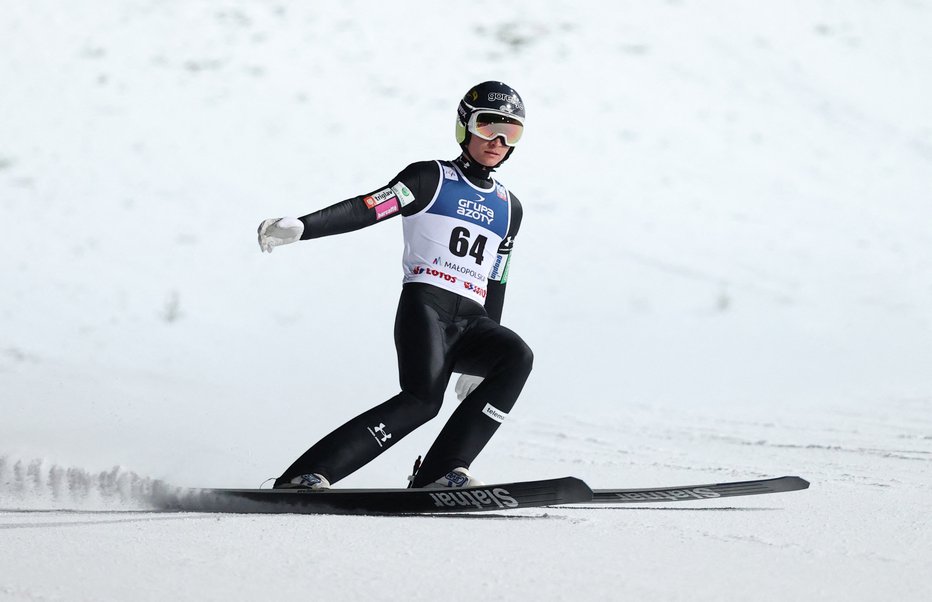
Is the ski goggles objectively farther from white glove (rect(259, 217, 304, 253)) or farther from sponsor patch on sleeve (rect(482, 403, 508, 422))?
sponsor patch on sleeve (rect(482, 403, 508, 422))

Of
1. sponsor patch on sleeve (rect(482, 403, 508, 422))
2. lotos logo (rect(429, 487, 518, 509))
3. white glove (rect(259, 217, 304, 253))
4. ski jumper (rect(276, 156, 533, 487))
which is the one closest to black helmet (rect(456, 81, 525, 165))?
ski jumper (rect(276, 156, 533, 487))

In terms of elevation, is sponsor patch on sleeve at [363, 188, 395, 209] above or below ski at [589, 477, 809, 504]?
above

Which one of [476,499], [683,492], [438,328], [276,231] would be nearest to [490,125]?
[438,328]

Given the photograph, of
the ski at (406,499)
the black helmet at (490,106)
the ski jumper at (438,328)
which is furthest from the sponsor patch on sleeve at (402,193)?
the ski at (406,499)

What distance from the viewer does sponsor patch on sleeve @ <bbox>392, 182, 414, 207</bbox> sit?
184 inches

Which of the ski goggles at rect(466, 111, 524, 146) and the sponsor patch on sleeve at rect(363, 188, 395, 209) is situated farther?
the ski goggles at rect(466, 111, 524, 146)

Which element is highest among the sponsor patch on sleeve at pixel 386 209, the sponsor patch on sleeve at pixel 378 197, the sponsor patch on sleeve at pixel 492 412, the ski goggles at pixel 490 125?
the ski goggles at pixel 490 125

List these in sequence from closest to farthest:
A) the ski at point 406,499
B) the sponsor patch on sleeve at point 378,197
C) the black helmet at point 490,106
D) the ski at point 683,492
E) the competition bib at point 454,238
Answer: the ski at point 406,499 < the ski at point 683,492 < the sponsor patch on sleeve at point 378,197 < the competition bib at point 454,238 < the black helmet at point 490,106

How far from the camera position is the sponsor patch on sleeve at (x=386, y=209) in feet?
15.2

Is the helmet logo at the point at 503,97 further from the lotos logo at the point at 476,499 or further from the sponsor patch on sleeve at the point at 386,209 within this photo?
the lotos logo at the point at 476,499

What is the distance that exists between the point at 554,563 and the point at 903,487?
8.86 feet

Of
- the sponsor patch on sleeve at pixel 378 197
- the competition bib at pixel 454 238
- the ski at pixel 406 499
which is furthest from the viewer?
the competition bib at pixel 454 238

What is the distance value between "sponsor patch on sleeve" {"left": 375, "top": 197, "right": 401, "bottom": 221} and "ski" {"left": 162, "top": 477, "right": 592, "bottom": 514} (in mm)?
1119

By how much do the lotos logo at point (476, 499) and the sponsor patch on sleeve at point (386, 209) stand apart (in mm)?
1161
